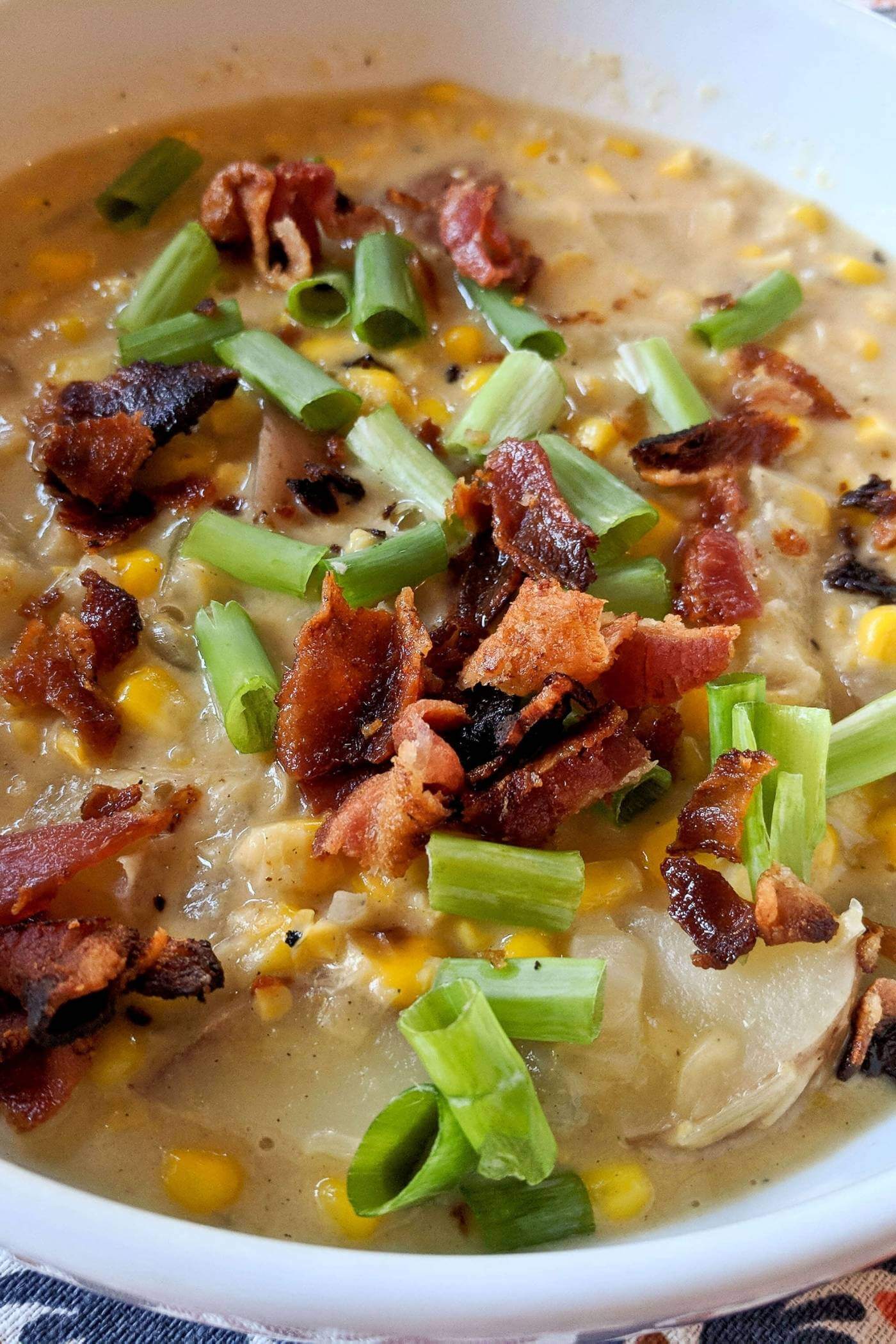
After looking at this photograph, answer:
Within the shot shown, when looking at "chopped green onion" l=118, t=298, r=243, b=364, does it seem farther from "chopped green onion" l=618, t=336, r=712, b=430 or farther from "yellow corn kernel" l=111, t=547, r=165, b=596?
"chopped green onion" l=618, t=336, r=712, b=430

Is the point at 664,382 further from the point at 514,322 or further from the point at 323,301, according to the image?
the point at 323,301

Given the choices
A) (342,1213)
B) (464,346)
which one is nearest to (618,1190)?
(342,1213)

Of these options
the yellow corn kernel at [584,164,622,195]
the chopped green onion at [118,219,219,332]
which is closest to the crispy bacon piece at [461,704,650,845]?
the chopped green onion at [118,219,219,332]

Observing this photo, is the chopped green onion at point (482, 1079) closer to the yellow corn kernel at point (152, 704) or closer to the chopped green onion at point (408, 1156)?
the chopped green onion at point (408, 1156)

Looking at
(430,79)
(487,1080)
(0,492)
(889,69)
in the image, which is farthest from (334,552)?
(889,69)

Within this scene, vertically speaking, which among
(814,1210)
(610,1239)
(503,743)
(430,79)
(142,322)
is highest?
(430,79)

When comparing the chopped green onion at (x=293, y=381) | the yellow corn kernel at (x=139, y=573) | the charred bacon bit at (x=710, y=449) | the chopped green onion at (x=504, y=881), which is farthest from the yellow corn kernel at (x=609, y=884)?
the chopped green onion at (x=293, y=381)

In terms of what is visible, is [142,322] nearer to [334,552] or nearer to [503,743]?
[334,552]
